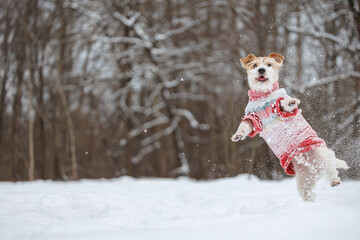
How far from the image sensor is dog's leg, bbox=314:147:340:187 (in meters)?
3.83

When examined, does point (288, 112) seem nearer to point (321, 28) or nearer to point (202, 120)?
point (321, 28)

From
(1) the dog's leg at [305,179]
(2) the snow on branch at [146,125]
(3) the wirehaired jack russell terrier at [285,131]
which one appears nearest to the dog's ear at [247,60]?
(3) the wirehaired jack russell terrier at [285,131]

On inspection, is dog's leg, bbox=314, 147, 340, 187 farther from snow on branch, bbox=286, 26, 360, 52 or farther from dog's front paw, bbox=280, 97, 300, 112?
snow on branch, bbox=286, 26, 360, 52

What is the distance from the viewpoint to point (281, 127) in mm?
4145

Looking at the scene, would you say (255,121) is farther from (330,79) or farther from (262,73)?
(330,79)

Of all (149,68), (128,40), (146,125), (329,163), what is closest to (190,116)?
(146,125)

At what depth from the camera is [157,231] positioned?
3062 mm

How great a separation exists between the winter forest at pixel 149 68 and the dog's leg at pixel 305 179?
329 centimetres

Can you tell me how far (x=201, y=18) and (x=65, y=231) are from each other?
37.1 ft

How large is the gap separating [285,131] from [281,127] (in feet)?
0.21

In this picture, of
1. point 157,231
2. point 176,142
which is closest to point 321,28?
point 176,142

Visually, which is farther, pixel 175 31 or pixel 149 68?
pixel 175 31

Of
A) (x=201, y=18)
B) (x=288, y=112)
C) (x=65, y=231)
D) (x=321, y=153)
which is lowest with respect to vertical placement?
(x=65, y=231)

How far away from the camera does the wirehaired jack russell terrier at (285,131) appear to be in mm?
4043
